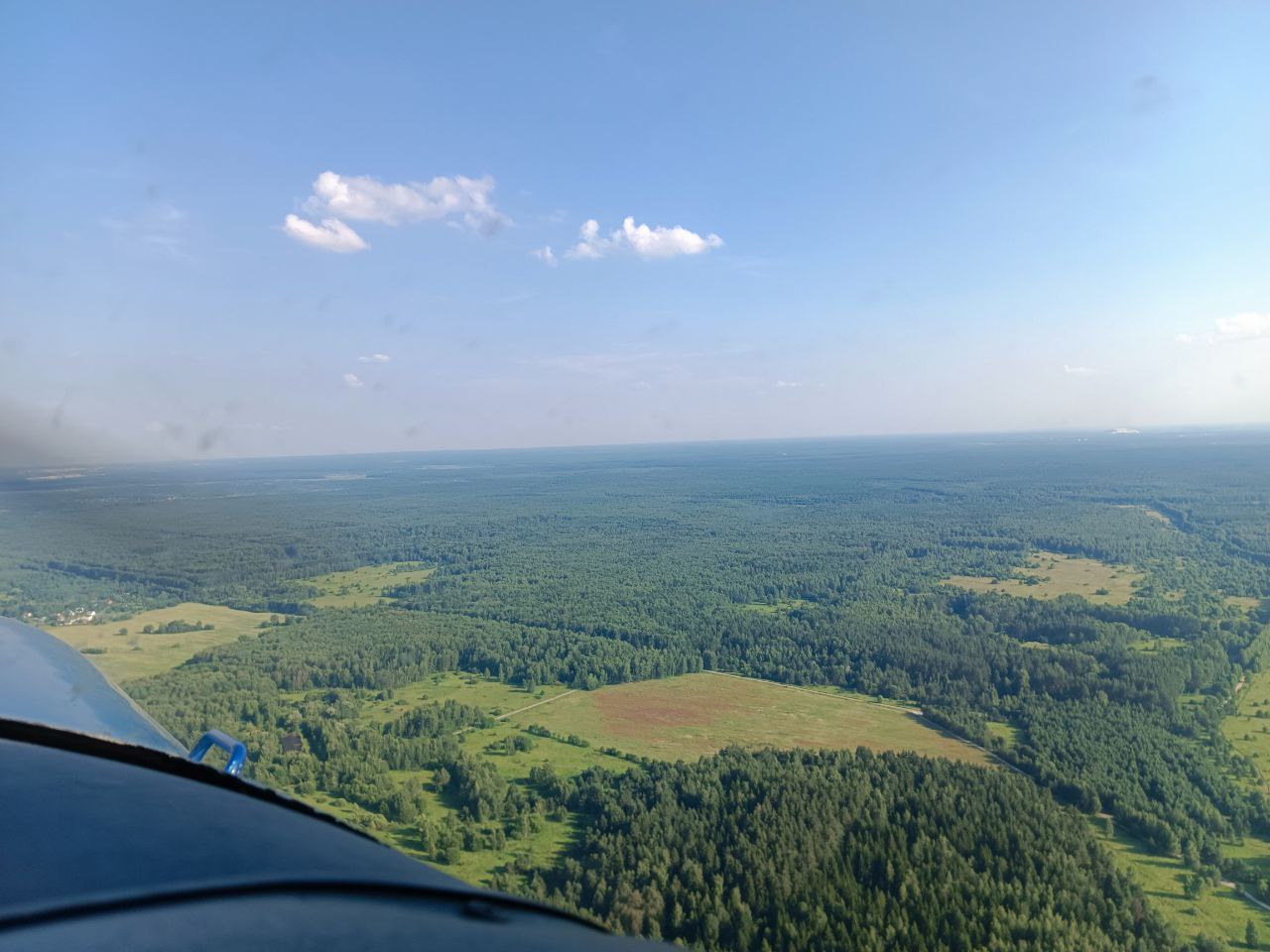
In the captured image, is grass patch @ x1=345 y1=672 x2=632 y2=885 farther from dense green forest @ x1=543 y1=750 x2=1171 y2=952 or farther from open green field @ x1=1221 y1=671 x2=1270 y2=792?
open green field @ x1=1221 y1=671 x2=1270 y2=792

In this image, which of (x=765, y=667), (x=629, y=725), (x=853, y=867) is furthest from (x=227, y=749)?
(x=765, y=667)

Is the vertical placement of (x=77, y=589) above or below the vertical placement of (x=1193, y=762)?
above

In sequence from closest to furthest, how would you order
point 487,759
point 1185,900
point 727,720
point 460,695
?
point 1185,900
point 487,759
point 727,720
point 460,695

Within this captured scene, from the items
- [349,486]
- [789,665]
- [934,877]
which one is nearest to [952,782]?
[934,877]

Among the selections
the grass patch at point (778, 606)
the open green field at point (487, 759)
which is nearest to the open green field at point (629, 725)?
the open green field at point (487, 759)

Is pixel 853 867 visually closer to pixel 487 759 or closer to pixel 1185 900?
pixel 1185 900

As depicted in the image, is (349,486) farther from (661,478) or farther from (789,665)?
(789,665)
